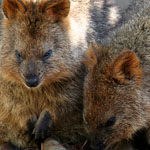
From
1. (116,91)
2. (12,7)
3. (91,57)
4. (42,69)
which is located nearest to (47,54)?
(42,69)

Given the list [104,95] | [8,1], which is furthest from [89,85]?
[8,1]

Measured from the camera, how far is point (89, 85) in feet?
20.6

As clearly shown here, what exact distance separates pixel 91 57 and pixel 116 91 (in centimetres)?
76

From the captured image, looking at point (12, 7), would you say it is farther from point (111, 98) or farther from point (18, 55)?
point (111, 98)

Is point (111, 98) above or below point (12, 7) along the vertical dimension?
below

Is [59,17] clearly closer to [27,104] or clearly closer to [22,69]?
[22,69]

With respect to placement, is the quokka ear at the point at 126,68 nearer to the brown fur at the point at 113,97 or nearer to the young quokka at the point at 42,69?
the brown fur at the point at 113,97

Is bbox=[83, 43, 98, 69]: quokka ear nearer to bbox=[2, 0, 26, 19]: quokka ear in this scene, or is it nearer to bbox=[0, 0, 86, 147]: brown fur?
bbox=[0, 0, 86, 147]: brown fur

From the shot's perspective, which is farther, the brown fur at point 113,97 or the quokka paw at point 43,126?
Answer: the quokka paw at point 43,126

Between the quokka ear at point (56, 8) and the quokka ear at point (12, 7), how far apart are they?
35 cm

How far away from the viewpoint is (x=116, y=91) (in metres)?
6.18

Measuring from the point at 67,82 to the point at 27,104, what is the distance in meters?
0.83

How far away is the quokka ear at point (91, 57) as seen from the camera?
6445mm

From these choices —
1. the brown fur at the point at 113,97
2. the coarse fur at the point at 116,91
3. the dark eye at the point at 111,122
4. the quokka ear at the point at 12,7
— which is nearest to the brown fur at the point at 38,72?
the quokka ear at the point at 12,7
